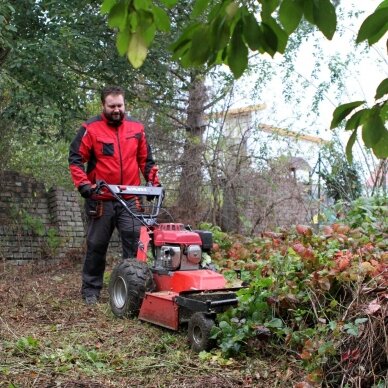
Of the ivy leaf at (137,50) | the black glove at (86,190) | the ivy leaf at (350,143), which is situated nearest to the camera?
the ivy leaf at (137,50)

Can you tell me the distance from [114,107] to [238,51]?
14.2ft

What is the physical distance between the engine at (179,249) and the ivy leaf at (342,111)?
10.6ft

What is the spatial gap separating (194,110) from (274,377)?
29.8 feet

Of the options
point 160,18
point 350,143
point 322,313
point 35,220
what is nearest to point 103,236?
point 322,313

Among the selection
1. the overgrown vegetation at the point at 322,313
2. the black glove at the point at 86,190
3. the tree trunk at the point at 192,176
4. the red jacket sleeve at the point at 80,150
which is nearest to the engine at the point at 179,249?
the overgrown vegetation at the point at 322,313

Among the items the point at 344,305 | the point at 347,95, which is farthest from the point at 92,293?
the point at 347,95

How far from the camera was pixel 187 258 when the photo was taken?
16.9 ft

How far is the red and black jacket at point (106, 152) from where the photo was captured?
6.09m

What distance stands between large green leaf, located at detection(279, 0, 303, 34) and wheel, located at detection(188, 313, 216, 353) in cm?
277

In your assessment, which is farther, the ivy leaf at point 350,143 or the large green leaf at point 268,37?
the ivy leaf at point 350,143

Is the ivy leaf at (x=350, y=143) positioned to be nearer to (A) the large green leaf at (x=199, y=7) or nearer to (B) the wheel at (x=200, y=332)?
(A) the large green leaf at (x=199, y=7)

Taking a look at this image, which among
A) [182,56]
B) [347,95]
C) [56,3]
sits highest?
[56,3]

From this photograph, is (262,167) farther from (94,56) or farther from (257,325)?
(257,325)

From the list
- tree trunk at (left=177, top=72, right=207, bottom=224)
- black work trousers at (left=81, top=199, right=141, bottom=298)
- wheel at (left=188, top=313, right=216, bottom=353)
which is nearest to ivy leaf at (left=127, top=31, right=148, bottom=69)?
wheel at (left=188, top=313, right=216, bottom=353)
